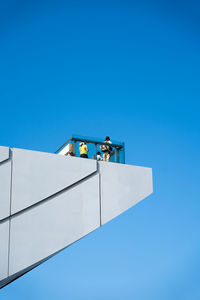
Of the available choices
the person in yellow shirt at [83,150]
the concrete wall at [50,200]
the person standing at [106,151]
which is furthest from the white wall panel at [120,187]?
the person standing at [106,151]

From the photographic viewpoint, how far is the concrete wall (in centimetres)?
1151

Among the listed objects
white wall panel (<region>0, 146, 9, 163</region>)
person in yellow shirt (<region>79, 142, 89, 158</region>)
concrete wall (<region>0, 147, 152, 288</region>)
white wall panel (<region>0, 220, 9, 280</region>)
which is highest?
person in yellow shirt (<region>79, 142, 89, 158</region>)

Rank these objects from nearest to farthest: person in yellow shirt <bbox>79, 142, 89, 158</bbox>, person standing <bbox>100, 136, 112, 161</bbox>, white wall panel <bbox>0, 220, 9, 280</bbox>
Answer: white wall panel <bbox>0, 220, 9, 280</bbox> < person in yellow shirt <bbox>79, 142, 89, 158</bbox> < person standing <bbox>100, 136, 112, 161</bbox>

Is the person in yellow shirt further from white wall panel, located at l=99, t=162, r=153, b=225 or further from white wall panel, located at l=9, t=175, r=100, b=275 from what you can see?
white wall panel, located at l=9, t=175, r=100, b=275

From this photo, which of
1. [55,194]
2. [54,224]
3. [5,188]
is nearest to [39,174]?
[55,194]

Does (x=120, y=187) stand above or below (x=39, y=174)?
below

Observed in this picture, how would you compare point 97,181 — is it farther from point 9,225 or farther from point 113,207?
point 9,225

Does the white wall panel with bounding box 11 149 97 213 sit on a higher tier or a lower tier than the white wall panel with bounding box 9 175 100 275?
higher

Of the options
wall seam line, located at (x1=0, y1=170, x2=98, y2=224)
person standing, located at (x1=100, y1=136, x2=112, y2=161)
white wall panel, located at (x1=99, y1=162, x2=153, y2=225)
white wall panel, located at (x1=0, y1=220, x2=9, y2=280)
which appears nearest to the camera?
white wall panel, located at (x1=0, y1=220, x2=9, y2=280)

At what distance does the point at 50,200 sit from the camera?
40.0 ft

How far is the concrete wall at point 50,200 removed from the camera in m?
11.5

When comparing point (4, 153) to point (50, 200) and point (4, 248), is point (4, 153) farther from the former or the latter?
point (4, 248)

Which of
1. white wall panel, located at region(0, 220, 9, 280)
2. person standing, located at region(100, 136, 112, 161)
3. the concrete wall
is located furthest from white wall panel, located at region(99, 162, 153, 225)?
white wall panel, located at region(0, 220, 9, 280)

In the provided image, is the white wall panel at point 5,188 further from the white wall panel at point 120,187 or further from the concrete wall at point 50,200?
the white wall panel at point 120,187
